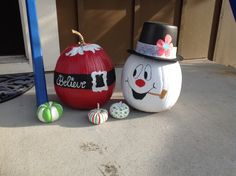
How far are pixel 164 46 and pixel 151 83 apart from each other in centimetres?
34

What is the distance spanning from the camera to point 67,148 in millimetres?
1937

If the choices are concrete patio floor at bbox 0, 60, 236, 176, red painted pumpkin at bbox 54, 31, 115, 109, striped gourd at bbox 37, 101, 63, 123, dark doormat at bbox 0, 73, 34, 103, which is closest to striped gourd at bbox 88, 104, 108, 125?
concrete patio floor at bbox 0, 60, 236, 176

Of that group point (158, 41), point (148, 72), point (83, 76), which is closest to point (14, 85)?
point (83, 76)

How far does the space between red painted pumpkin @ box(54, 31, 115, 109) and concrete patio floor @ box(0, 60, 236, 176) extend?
0.62 ft

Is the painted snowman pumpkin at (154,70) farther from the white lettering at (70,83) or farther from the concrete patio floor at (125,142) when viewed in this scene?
the white lettering at (70,83)

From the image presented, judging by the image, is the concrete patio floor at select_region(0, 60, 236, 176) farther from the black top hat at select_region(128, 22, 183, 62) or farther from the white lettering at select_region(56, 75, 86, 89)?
the black top hat at select_region(128, 22, 183, 62)

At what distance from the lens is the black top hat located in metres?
2.21

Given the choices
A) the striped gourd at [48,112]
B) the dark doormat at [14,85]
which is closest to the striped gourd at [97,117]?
the striped gourd at [48,112]

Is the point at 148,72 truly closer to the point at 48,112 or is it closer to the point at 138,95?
the point at 138,95

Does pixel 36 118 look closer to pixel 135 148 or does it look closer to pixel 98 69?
pixel 98 69

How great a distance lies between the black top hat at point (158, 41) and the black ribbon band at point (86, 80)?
43 centimetres

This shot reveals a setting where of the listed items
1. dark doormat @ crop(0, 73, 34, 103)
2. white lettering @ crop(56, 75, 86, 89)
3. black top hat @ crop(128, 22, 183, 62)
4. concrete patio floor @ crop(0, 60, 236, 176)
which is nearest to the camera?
concrete patio floor @ crop(0, 60, 236, 176)

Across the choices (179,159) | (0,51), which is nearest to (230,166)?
(179,159)

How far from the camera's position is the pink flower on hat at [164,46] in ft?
7.25
